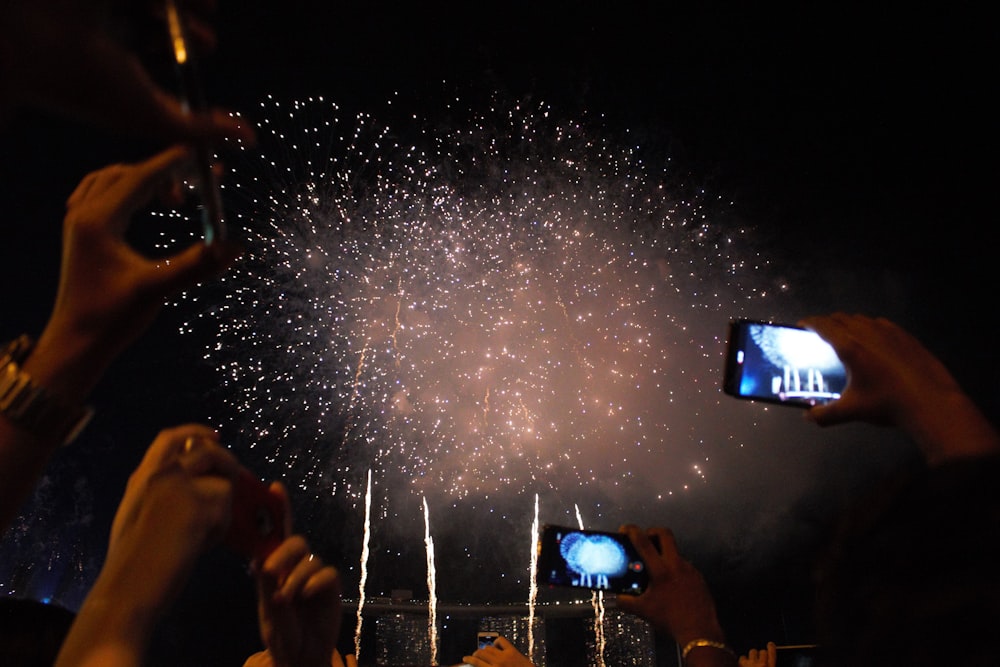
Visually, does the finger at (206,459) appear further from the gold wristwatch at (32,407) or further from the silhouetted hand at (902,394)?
the silhouetted hand at (902,394)

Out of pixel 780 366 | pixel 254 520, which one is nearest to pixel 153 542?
Result: pixel 254 520

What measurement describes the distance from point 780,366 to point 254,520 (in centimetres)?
233

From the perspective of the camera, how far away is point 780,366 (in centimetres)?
282

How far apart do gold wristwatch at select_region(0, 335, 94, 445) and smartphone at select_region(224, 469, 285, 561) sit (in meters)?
0.38

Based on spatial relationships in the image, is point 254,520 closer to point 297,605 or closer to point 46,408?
point 297,605

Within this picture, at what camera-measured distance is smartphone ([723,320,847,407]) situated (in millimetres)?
2725

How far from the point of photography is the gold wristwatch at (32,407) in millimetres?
1256

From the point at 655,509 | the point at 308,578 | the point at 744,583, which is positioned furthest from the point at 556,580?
the point at 744,583

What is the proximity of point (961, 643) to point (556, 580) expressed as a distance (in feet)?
6.05

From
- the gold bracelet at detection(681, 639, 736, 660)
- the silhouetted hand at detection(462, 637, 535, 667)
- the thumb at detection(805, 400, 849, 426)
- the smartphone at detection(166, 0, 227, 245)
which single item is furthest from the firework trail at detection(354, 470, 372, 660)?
the smartphone at detection(166, 0, 227, 245)

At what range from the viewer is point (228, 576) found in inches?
873

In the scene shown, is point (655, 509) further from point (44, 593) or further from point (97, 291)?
point (44, 593)

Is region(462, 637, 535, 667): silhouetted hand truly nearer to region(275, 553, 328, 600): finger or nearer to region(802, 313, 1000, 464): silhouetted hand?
region(802, 313, 1000, 464): silhouetted hand

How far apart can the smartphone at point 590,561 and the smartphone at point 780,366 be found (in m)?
0.90
